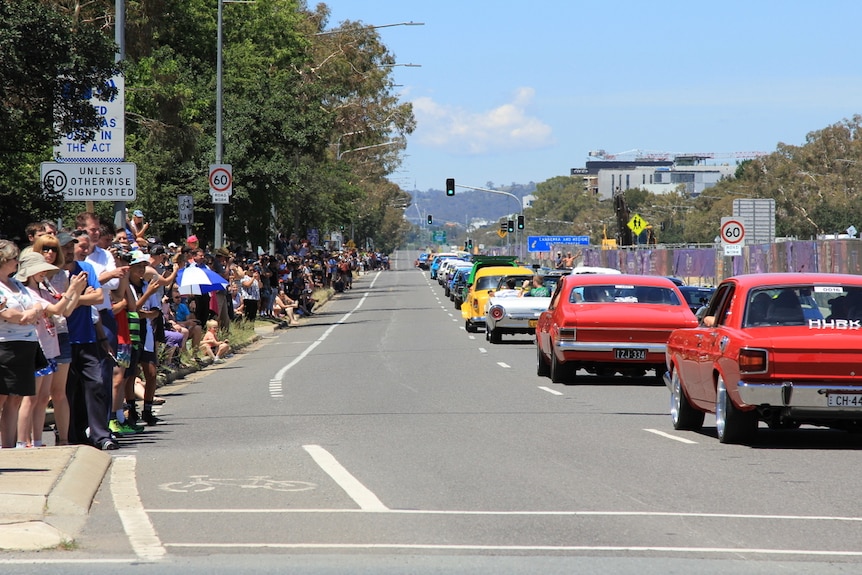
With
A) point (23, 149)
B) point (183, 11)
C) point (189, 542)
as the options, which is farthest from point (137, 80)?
point (189, 542)

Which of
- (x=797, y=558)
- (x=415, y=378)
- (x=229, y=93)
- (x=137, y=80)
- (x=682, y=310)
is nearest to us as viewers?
(x=797, y=558)

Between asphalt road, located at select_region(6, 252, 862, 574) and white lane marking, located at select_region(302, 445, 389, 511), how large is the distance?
0.08ft

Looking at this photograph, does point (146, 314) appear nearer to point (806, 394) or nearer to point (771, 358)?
point (771, 358)

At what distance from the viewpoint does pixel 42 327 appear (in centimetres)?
1220

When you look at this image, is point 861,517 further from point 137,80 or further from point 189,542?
point 137,80

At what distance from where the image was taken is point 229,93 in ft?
171

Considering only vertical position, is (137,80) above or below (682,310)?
above

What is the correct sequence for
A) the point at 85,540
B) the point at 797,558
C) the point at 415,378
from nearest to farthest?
the point at 797,558 → the point at 85,540 → the point at 415,378

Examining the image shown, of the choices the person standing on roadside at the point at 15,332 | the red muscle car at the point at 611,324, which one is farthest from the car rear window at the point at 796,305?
the red muscle car at the point at 611,324

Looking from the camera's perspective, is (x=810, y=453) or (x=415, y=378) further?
(x=415, y=378)

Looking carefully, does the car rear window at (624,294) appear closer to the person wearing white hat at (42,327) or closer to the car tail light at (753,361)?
the car tail light at (753,361)

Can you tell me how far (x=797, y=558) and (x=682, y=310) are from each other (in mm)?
13161

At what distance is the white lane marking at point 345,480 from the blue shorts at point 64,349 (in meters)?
2.28

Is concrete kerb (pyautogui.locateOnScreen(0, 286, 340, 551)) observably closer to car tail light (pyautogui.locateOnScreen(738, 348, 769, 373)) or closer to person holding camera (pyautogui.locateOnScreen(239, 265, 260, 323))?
car tail light (pyautogui.locateOnScreen(738, 348, 769, 373))
